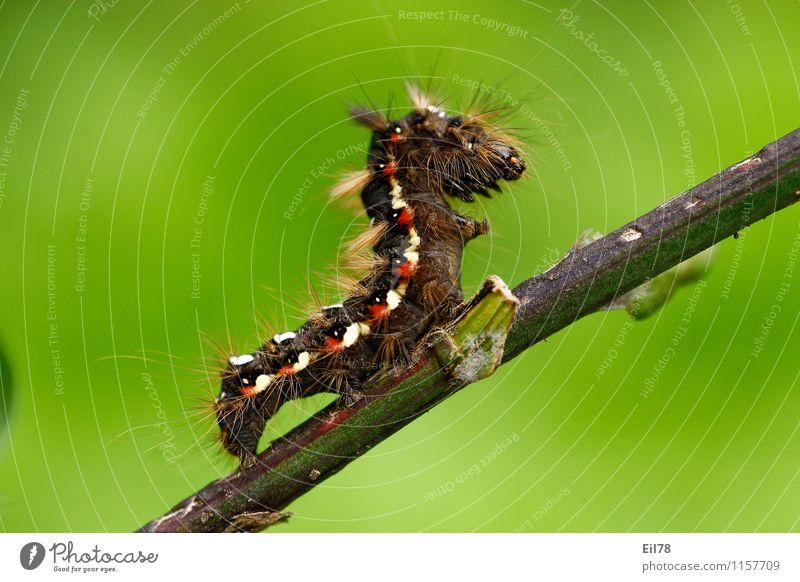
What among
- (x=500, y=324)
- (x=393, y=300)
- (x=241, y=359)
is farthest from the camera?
(x=241, y=359)

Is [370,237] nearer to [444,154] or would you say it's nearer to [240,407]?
[444,154]

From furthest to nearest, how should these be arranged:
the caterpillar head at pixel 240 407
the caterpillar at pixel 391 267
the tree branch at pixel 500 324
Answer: the caterpillar head at pixel 240 407
the caterpillar at pixel 391 267
the tree branch at pixel 500 324

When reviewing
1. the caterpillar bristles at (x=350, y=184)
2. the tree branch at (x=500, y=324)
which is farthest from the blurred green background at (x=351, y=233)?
the tree branch at (x=500, y=324)

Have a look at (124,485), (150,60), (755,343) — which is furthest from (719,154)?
(124,485)

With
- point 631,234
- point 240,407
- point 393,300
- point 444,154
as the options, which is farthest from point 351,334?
point 631,234

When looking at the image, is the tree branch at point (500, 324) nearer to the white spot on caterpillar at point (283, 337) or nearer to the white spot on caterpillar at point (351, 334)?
the white spot on caterpillar at point (351, 334)

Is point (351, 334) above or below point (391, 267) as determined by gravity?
below
